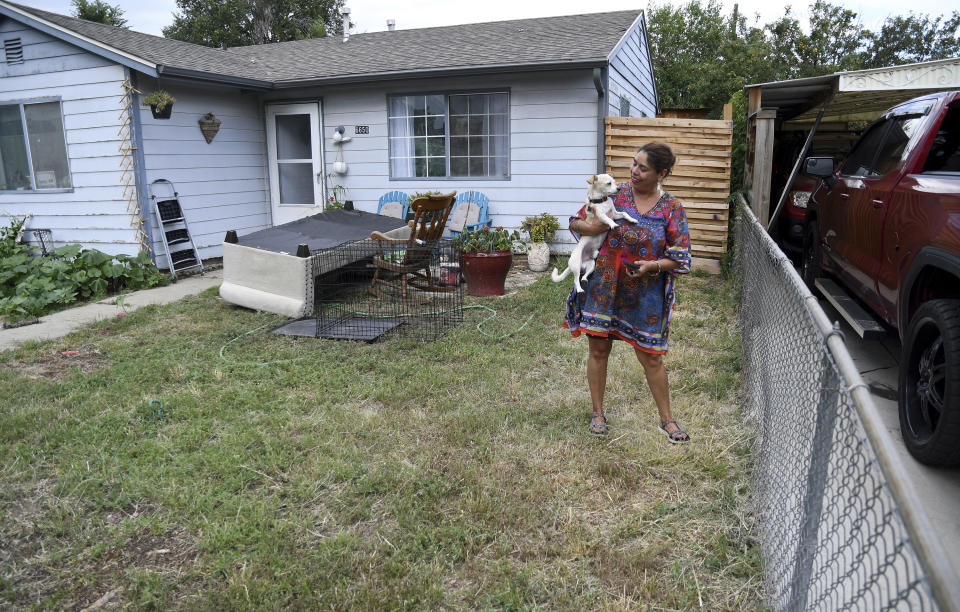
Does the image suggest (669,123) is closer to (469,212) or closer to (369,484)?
(469,212)

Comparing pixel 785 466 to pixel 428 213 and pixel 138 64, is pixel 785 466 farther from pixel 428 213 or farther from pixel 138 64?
pixel 138 64

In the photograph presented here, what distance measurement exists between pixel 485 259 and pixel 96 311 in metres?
4.14

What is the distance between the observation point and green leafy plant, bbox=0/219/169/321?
6.90 metres

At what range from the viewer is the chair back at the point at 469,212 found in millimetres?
9266

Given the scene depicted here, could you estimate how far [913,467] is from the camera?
10.2 ft

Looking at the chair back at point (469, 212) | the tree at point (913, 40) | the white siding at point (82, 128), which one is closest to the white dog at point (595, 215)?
the chair back at point (469, 212)

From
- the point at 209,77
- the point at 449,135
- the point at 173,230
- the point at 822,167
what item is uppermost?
the point at 209,77

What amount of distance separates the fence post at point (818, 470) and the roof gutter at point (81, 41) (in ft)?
27.3

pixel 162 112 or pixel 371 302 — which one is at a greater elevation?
pixel 162 112

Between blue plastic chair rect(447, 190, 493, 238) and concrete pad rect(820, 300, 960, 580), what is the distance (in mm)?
5331

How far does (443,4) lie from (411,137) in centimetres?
4079

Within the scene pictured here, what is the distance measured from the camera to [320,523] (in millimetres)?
2748

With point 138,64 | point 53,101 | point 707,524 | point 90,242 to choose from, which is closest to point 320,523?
point 707,524

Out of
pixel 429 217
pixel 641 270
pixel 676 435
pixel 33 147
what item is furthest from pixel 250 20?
pixel 676 435
